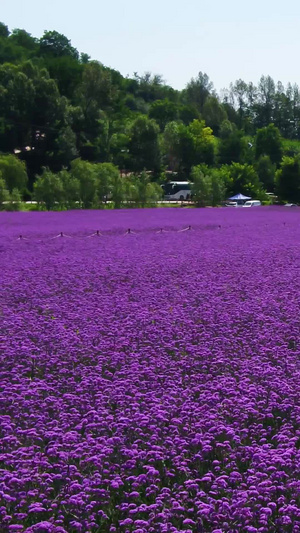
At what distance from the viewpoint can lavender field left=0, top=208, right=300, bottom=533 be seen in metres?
3.99

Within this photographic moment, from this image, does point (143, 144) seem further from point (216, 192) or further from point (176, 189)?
point (216, 192)

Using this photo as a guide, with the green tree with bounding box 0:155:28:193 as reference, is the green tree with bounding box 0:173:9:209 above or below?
below

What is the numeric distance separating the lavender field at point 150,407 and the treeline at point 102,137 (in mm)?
37417

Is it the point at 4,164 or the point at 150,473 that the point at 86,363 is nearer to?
the point at 150,473

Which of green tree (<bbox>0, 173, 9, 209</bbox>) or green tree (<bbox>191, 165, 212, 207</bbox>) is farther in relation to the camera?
green tree (<bbox>191, 165, 212, 207</bbox>)

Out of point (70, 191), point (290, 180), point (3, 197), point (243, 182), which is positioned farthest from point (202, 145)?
point (3, 197)

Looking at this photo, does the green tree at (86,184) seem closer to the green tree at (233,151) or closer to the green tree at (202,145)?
the green tree at (202,145)

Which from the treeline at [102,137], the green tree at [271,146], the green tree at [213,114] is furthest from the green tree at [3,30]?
the green tree at [271,146]

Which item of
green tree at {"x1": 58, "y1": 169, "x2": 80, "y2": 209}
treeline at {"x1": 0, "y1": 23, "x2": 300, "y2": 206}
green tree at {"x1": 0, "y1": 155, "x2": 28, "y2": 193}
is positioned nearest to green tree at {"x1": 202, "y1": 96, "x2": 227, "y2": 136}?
treeline at {"x1": 0, "y1": 23, "x2": 300, "y2": 206}

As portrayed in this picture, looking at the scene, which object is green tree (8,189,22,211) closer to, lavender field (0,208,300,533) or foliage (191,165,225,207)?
foliage (191,165,225,207)

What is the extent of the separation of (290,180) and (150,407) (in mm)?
63894

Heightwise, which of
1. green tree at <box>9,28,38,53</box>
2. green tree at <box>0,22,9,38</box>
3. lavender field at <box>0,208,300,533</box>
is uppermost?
green tree at <box>0,22,9,38</box>

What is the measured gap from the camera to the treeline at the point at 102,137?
239 ft

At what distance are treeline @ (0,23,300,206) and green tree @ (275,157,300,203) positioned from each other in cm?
9
